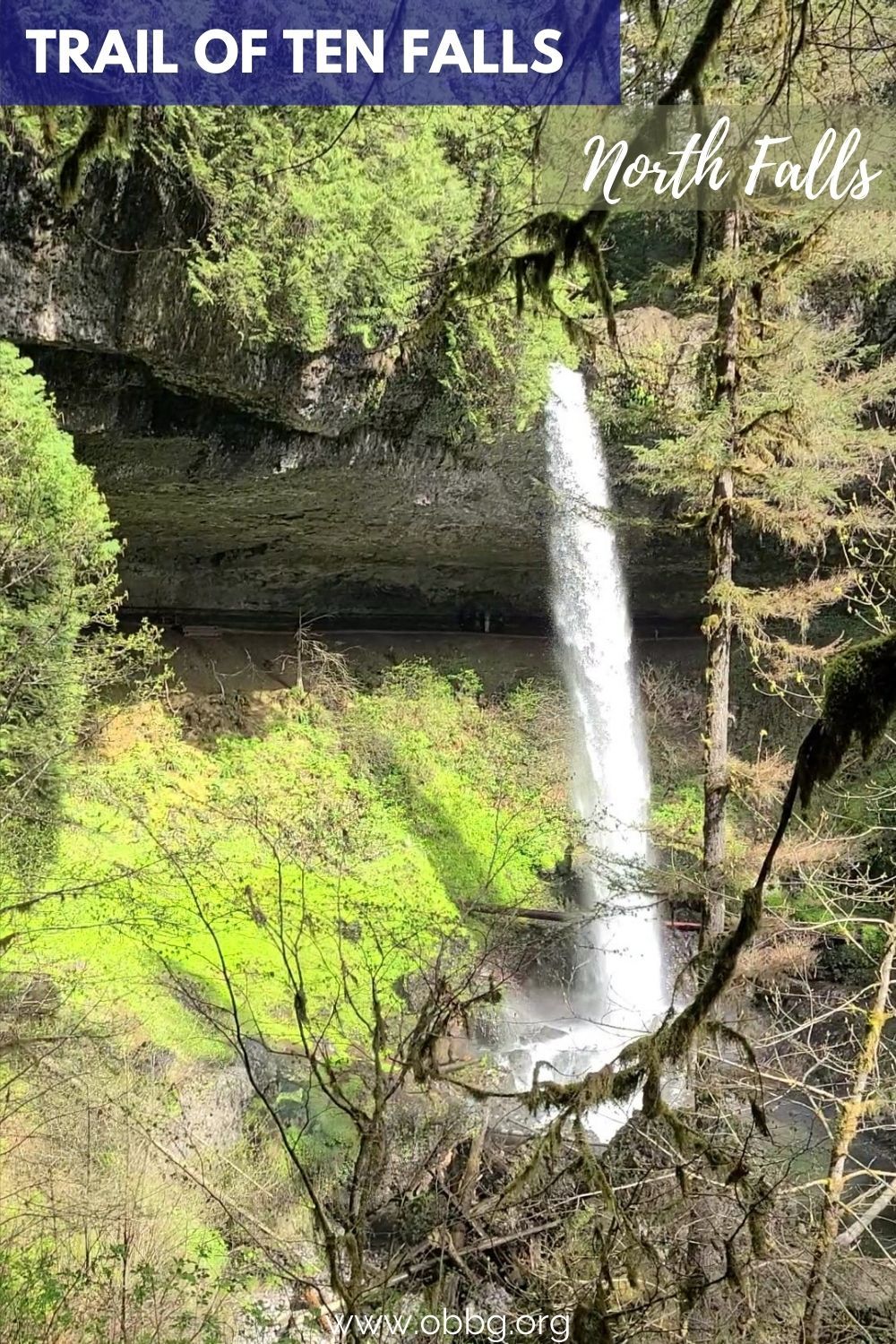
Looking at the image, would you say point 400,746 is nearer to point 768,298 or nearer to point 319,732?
point 319,732

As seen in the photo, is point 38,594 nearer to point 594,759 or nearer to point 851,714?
point 851,714

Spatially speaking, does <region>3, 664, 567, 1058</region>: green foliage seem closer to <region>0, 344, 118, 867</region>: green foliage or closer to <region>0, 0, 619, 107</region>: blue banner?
<region>0, 344, 118, 867</region>: green foliage

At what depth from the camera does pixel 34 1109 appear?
5.80m

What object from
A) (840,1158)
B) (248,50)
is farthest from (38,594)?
(840,1158)

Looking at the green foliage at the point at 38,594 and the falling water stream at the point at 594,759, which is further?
the falling water stream at the point at 594,759

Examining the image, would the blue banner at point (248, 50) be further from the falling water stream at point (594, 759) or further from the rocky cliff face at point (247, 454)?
the falling water stream at point (594, 759)

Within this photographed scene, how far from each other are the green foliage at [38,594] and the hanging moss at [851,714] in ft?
20.9

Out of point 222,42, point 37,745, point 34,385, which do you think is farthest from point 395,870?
point 222,42

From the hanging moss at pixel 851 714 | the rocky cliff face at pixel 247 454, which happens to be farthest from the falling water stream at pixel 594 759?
the hanging moss at pixel 851 714

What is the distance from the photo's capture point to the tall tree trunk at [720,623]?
227 inches

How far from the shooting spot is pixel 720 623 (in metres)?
5.99

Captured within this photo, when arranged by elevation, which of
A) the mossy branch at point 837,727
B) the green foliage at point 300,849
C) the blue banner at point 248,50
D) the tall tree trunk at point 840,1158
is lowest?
the green foliage at point 300,849

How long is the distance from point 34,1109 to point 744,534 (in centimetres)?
1315

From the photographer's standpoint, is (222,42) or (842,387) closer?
(842,387)
